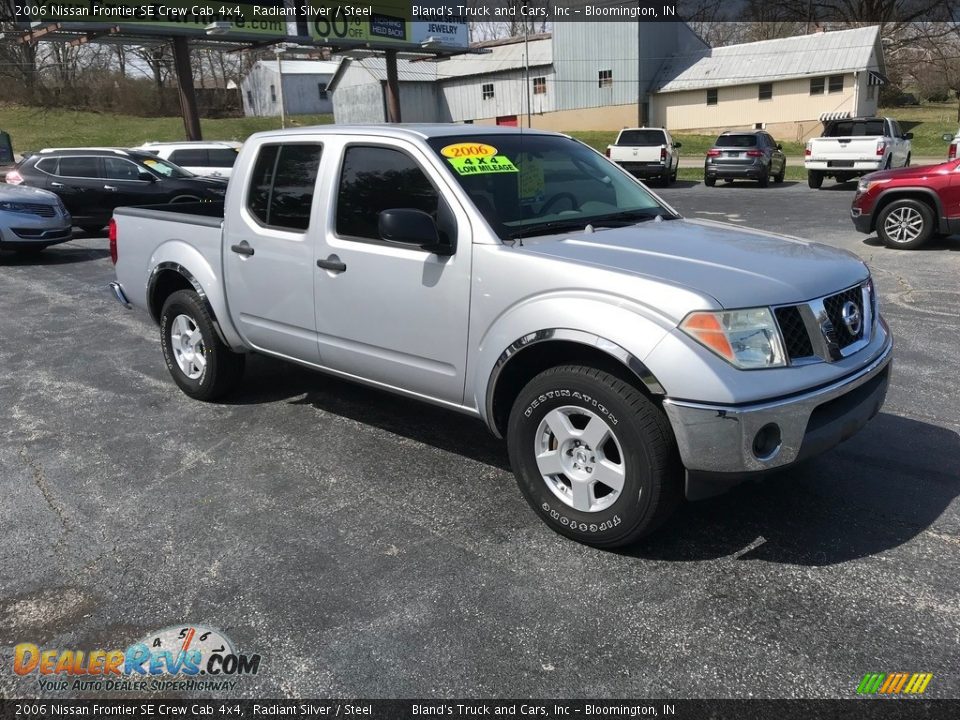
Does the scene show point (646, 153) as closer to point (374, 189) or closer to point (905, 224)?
point (905, 224)

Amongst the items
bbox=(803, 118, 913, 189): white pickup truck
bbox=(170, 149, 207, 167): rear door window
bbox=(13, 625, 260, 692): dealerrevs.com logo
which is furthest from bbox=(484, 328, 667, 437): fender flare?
bbox=(803, 118, 913, 189): white pickup truck

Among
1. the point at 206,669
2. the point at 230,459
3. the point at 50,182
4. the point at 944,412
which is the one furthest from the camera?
the point at 50,182

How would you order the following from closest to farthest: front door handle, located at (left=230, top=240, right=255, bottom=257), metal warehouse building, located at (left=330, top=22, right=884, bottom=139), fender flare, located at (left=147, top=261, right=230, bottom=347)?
front door handle, located at (left=230, top=240, right=255, bottom=257) → fender flare, located at (left=147, top=261, right=230, bottom=347) → metal warehouse building, located at (left=330, top=22, right=884, bottom=139)

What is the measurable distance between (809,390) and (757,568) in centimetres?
79

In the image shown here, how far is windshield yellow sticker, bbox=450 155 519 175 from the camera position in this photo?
3.98m

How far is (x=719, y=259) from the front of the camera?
3469 millimetres

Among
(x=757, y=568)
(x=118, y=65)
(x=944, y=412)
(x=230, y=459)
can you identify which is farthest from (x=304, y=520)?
(x=118, y=65)

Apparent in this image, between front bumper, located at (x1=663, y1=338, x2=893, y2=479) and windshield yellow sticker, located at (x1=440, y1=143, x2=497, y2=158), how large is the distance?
1.77 m

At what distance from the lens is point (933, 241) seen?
11594mm

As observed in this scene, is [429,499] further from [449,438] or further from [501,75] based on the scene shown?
[501,75]

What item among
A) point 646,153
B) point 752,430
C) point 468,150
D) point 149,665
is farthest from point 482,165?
point 646,153

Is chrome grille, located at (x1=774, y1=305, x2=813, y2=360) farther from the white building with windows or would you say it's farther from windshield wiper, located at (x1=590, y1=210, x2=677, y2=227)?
the white building with windows

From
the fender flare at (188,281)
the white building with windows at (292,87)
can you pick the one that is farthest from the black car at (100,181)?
the white building with windows at (292,87)

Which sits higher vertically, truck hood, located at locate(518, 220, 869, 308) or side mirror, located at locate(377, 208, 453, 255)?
side mirror, located at locate(377, 208, 453, 255)
